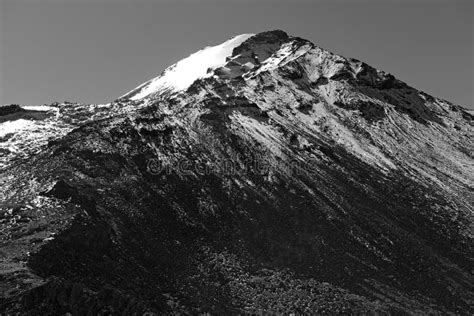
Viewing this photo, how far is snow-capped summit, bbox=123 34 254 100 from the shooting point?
4461 inches

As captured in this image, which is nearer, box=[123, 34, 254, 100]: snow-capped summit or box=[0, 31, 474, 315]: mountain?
box=[0, 31, 474, 315]: mountain

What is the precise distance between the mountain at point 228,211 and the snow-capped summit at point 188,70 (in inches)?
1161

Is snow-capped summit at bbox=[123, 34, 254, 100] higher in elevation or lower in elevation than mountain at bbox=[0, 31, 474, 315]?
higher

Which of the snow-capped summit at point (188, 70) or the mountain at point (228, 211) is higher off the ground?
the snow-capped summit at point (188, 70)

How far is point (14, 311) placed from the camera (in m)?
28.0

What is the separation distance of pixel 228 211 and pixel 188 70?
269 ft

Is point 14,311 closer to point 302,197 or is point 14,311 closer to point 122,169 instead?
point 122,169

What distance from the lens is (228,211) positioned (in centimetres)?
5000

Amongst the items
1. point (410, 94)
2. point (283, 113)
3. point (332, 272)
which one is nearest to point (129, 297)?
point (332, 272)

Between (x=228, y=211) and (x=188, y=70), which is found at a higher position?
(x=188, y=70)

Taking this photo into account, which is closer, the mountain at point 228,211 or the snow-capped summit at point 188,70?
the mountain at point 228,211

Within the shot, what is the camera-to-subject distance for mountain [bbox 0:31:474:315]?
1407 inches

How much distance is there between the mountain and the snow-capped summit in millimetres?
29491

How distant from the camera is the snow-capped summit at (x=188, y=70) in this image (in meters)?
113
